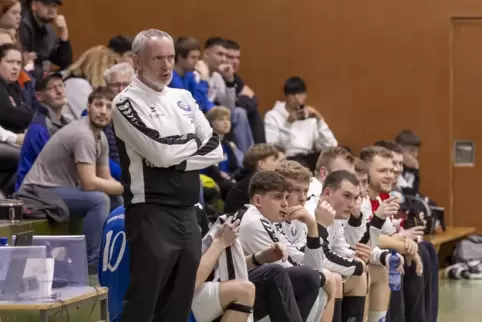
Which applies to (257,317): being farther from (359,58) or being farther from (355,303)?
(359,58)

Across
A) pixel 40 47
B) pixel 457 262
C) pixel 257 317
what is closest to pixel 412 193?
pixel 457 262

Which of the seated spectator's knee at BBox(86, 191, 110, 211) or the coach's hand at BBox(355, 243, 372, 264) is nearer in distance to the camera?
the coach's hand at BBox(355, 243, 372, 264)

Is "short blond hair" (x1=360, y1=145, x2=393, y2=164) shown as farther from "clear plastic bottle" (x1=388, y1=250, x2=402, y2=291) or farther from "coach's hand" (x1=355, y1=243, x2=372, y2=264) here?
"coach's hand" (x1=355, y1=243, x2=372, y2=264)

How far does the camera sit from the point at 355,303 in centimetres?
564

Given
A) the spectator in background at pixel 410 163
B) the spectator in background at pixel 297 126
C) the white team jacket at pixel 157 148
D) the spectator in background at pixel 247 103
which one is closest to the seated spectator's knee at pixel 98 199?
the white team jacket at pixel 157 148

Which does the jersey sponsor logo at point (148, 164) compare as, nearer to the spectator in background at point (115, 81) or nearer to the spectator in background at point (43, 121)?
the spectator in background at point (43, 121)

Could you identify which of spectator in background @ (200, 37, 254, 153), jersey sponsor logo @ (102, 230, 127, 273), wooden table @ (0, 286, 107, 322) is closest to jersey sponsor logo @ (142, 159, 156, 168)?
wooden table @ (0, 286, 107, 322)

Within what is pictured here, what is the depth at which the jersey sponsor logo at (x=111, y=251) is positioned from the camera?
4.72m

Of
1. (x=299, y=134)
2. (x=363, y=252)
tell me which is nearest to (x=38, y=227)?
(x=363, y=252)

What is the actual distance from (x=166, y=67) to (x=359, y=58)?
6.90m

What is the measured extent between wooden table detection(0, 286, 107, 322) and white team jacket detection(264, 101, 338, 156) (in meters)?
5.35

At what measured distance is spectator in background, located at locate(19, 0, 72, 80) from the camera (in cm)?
861

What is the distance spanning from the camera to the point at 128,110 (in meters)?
4.13

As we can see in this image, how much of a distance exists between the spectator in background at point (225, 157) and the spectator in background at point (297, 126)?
44.5 inches
